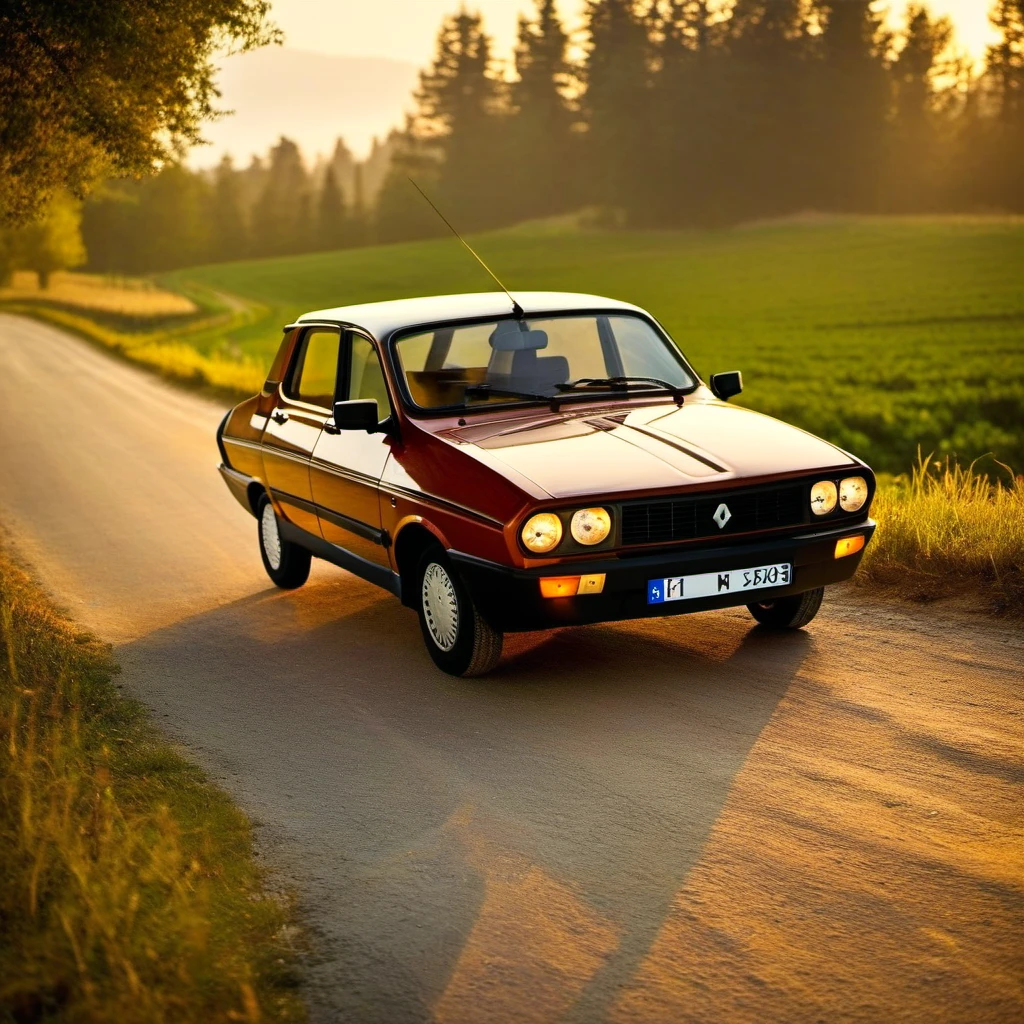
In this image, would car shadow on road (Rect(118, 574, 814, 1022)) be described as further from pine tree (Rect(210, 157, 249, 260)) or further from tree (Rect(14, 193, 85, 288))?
pine tree (Rect(210, 157, 249, 260))

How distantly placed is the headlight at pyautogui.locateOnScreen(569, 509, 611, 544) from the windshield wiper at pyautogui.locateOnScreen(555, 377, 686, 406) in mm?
1485

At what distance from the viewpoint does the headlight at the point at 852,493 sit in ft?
22.2

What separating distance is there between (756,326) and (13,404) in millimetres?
27689

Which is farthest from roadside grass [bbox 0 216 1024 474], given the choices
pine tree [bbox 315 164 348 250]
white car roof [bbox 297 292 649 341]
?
pine tree [bbox 315 164 348 250]

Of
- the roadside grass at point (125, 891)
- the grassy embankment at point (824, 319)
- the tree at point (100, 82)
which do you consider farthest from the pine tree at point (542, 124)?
the roadside grass at point (125, 891)

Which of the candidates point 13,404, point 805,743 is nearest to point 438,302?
point 805,743

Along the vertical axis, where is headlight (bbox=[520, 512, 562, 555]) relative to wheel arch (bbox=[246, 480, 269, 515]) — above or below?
above

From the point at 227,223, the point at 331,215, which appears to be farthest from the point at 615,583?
the point at 227,223

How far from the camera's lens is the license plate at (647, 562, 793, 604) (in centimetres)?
632

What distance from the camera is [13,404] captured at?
78.2ft

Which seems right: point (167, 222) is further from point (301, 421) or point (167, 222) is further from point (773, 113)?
point (301, 421)

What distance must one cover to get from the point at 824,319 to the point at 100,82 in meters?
33.4

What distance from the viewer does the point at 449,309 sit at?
7957 mm

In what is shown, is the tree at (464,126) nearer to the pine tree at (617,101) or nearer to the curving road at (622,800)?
the pine tree at (617,101)
